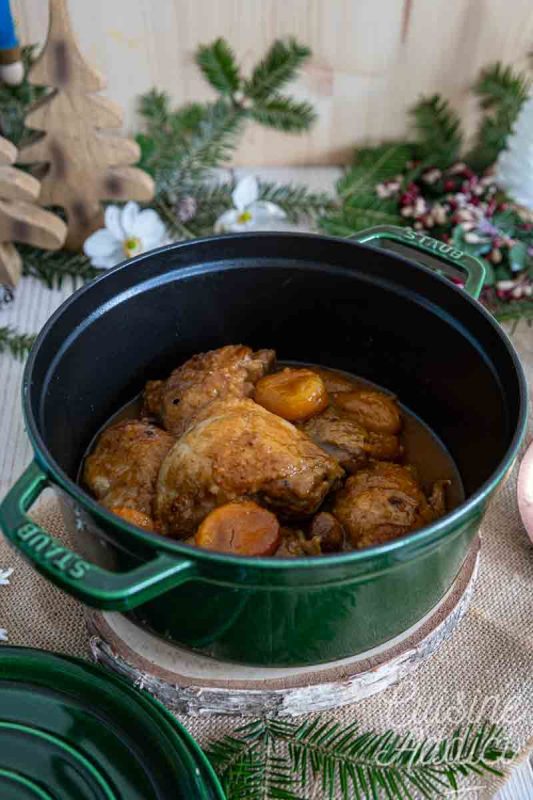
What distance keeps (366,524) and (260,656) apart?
0.23 m

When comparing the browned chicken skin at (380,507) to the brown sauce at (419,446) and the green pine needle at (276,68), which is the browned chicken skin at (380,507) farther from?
the green pine needle at (276,68)

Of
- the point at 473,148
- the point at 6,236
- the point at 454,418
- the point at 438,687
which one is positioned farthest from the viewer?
the point at 473,148

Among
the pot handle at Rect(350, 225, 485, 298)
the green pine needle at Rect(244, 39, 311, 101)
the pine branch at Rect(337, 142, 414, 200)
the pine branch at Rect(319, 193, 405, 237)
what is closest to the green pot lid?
the pot handle at Rect(350, 225, 485, 298)

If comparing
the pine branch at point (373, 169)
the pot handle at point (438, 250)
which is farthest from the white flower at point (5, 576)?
the pine branch at point (373, 169)

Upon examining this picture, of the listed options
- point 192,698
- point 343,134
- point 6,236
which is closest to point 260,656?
point 192,698

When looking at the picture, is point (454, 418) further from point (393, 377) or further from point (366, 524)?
point (366, 524)

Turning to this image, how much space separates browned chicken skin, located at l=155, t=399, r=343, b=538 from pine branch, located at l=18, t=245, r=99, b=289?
97 cm

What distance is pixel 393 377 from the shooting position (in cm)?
156

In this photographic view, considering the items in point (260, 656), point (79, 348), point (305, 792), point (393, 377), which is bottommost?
point (305, 792)

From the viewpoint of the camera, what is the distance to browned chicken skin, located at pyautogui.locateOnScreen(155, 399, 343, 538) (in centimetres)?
121

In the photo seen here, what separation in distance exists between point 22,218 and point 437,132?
44.2 inches

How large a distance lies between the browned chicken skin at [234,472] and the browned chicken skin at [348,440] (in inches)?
3.8

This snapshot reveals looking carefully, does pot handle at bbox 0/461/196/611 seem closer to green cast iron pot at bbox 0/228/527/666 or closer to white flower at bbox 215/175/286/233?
green cast iron pot at bbox 0/228/527/666

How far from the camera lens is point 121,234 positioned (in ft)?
6.72
